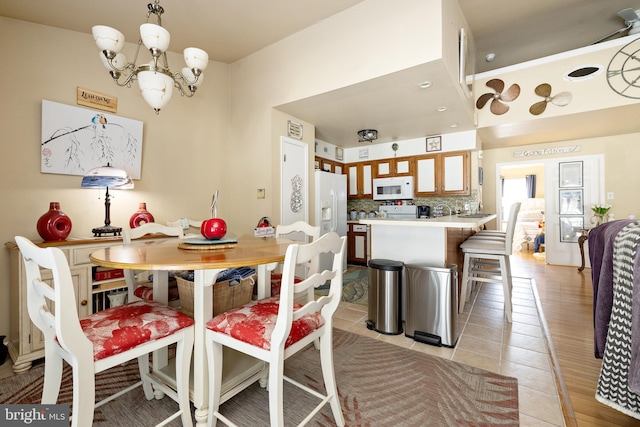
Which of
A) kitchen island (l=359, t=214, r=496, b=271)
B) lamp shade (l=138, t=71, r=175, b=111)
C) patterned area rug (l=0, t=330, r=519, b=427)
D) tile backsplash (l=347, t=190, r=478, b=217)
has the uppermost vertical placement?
lamp shade (l=138, t=71, r=175, b=111)

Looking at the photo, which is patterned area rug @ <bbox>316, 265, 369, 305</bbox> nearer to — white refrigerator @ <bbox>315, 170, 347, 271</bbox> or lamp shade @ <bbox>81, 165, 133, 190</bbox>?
white refrigerator @ <bbox>315, 170, 347, 271</bbox>

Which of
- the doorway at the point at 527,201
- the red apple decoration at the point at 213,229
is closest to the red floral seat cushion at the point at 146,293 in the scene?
the red apple decoration at the point at 213,229

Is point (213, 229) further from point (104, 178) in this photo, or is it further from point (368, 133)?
point (368, 133)

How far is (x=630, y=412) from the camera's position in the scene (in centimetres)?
103

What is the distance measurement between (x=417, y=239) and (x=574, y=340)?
1413mm

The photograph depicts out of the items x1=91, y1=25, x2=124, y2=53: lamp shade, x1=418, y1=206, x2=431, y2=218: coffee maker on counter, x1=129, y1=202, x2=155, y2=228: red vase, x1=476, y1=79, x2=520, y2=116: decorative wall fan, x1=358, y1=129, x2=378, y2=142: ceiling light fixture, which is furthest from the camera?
x1=418, y1=206, x2=431, y2=218: coffee maker on counter

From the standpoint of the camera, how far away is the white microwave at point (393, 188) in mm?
4805

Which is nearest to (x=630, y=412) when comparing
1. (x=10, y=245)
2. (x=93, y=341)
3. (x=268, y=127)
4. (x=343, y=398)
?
(x=343, y=398)

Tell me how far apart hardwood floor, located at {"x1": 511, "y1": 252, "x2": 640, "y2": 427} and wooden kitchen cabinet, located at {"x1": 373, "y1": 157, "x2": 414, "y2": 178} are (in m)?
2.40

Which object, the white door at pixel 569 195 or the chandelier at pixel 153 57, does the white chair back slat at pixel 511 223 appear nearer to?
the chandelier at pixel 153 57

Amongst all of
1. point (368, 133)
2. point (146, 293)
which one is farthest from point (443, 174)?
point (146, 293)

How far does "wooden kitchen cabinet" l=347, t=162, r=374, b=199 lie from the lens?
5277 millimetres

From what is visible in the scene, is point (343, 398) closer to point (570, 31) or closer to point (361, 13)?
point (361, 13)

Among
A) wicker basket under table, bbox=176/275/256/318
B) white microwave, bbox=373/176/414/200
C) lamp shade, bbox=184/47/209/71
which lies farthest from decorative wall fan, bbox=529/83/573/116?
wicker basket under table, bbox=176/275/256/318
